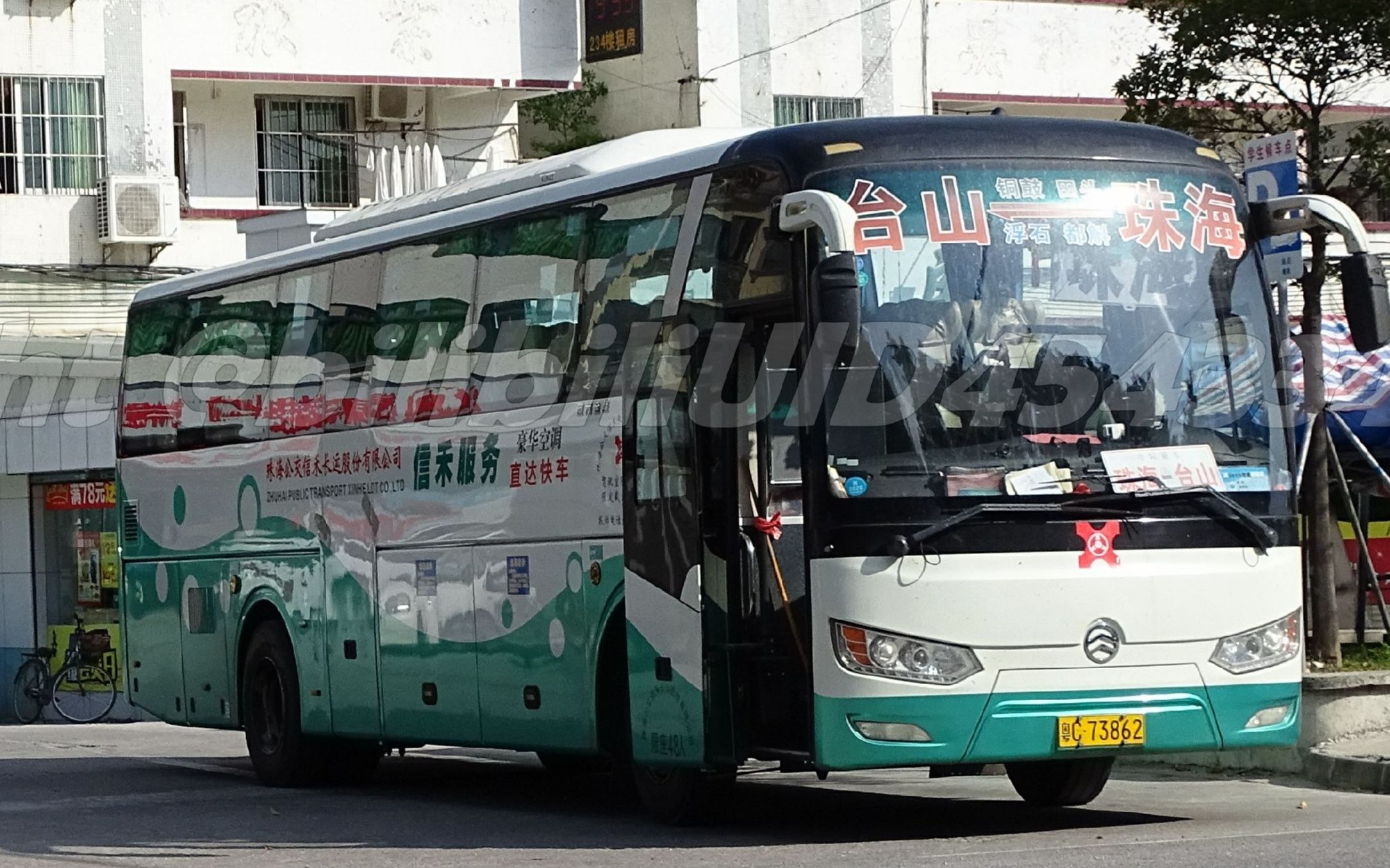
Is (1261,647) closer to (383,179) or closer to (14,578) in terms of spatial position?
(14,578)

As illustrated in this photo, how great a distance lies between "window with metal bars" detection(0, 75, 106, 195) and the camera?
96.3 ft

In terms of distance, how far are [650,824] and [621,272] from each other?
2934mm

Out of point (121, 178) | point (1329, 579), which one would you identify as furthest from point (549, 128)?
point (1329, 579)

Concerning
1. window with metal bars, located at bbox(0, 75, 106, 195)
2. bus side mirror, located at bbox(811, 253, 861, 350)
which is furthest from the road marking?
window with metal bars, located at bbox(0, 75, 106, 195)

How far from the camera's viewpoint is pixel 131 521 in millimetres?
17609

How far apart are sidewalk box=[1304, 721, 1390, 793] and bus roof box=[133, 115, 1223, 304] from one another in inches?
158

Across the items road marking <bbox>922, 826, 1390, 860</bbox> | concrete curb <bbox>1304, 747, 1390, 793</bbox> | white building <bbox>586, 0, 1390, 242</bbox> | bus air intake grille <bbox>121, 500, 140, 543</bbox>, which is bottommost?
concrete curb <bbox>1304, 747, 1390, 793</bbox>

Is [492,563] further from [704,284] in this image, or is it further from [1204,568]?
[1204,568]

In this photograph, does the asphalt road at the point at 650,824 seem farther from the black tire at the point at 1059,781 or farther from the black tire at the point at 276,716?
the black tire at the point at 276,716

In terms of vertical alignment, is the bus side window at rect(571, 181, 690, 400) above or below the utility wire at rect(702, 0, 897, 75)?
below

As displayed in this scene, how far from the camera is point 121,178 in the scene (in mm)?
28891

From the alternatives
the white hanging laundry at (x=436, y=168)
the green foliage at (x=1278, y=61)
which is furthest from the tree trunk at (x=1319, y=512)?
the white hanging laundry at (x=436, y=168)

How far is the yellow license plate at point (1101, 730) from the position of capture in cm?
1027

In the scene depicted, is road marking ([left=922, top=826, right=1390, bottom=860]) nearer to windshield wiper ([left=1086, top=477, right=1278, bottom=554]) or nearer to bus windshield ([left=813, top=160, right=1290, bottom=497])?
windshield wiper ([left=1086, top=477, right=1278, bottom=554])
